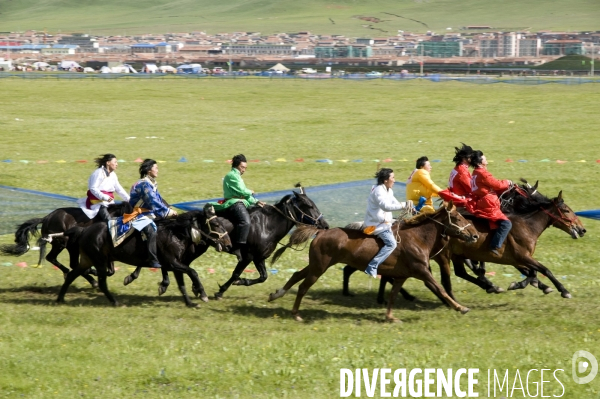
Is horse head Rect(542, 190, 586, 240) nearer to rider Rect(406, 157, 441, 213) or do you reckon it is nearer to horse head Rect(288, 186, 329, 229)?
rider Rect(406, 157, 441, 213)

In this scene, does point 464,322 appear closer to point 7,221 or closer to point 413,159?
point 7,221

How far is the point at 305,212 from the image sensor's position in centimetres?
1522

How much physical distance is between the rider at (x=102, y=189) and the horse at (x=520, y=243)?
4229 millimetres

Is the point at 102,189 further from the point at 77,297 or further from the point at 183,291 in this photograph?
the point at 183,291

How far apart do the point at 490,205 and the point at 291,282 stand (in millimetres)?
3452

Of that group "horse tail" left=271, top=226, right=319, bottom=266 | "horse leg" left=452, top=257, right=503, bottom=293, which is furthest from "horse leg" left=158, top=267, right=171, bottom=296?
"horse leg" left=452, top=257, right=503, bottom=293

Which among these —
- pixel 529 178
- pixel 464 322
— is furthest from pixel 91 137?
pixel 464 322

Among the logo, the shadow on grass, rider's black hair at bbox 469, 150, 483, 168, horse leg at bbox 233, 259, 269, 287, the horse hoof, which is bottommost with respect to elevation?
the shadow on grass

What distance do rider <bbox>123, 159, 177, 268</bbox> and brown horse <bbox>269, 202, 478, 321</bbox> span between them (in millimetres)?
2493

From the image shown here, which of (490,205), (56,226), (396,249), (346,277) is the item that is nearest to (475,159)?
(490,205)

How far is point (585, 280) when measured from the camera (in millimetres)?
15977

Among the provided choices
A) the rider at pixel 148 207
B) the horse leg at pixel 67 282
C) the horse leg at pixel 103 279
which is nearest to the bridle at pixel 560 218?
the rider at pixel 148 207

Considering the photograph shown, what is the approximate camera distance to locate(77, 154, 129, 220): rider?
1526 centimetres

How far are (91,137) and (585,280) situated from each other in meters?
28.1
